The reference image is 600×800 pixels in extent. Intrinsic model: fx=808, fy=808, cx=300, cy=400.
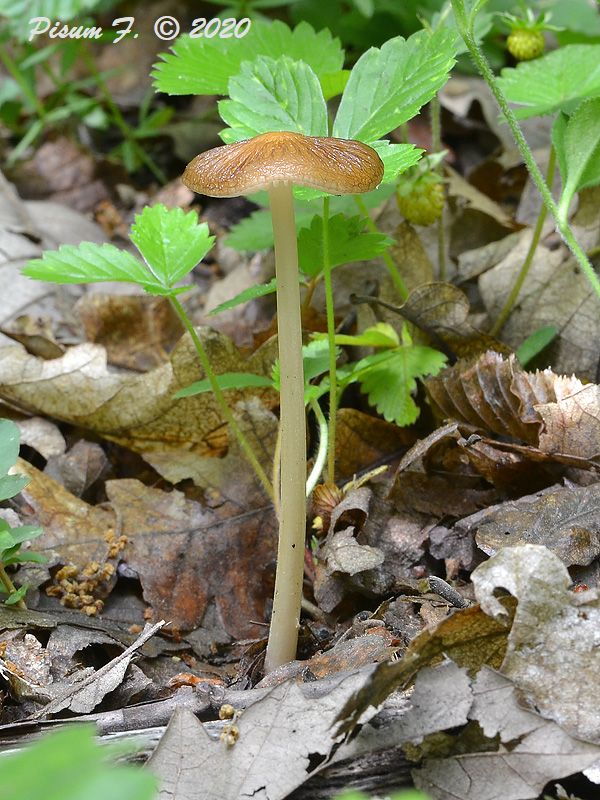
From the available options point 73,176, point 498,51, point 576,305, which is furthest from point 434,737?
point 73,176

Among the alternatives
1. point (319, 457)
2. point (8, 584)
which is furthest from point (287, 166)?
point (8, 584)

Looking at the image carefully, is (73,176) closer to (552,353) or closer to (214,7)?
(214,7)

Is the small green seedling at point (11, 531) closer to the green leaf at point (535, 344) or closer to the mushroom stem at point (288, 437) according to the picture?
the mushroom stem at point (288, 437)

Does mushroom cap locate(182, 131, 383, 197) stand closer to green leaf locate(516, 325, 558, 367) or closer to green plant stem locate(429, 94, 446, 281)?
green leaf locate(516, 325, 558, 367)

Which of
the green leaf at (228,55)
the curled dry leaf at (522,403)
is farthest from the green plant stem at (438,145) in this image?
the curled dry leaf at (522,403)

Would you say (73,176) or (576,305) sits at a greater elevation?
(73,176)

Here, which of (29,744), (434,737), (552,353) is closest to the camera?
(434,737)

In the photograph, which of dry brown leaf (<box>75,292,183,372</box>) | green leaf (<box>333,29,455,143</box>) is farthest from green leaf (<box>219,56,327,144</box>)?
dry brown leaf (<box>75,292,183,372</box>)
